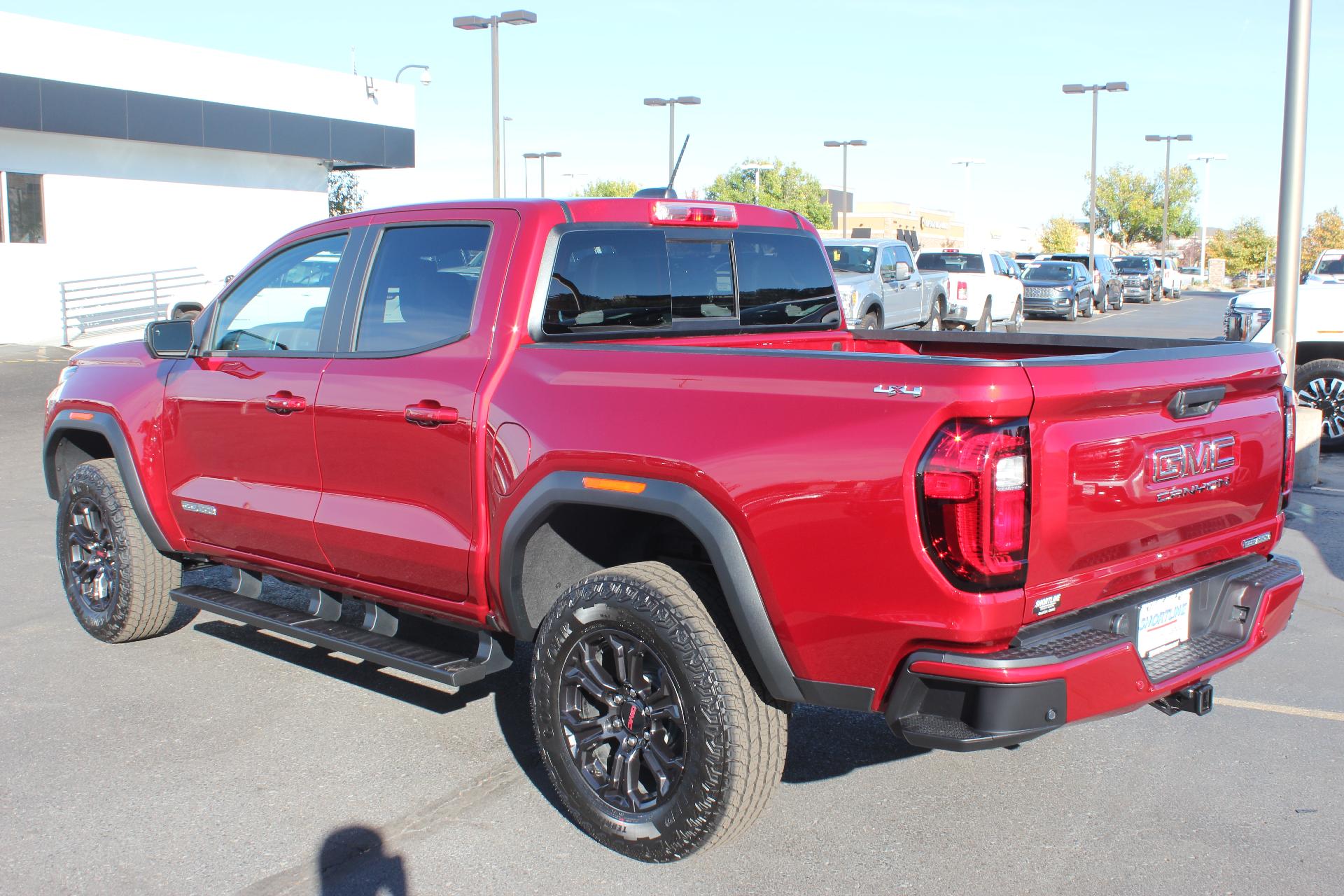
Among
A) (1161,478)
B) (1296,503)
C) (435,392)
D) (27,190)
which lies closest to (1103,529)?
(1161,478)

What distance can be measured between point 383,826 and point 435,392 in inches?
55.9

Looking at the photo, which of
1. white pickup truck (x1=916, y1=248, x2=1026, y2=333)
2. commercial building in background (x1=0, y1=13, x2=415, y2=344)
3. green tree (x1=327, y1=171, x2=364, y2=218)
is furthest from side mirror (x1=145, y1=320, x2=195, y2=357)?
green tree (x1=327, y1=171, x2=364, y2=218)

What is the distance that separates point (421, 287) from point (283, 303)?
96cm

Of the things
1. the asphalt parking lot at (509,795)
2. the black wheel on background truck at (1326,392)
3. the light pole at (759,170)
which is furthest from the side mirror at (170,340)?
the light pole at (759,170)

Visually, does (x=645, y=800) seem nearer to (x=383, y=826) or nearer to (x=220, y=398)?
(x=383, y=826)

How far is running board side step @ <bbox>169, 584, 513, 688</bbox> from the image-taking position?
4.18 metres

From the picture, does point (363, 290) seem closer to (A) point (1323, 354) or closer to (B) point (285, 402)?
(B) point (285, 402)

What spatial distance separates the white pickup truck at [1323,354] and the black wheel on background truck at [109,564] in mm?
9834

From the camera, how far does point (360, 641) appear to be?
4559 mm

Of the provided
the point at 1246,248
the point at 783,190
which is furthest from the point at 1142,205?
the point at 783,190

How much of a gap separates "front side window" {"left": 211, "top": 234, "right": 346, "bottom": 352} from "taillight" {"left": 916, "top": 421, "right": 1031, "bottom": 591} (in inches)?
108

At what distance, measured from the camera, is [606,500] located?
372cm

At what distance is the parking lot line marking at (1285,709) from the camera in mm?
4957

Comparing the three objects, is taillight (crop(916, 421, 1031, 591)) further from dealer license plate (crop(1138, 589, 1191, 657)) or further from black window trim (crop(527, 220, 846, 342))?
black window trim (crop(527, 220, 846, 342))
